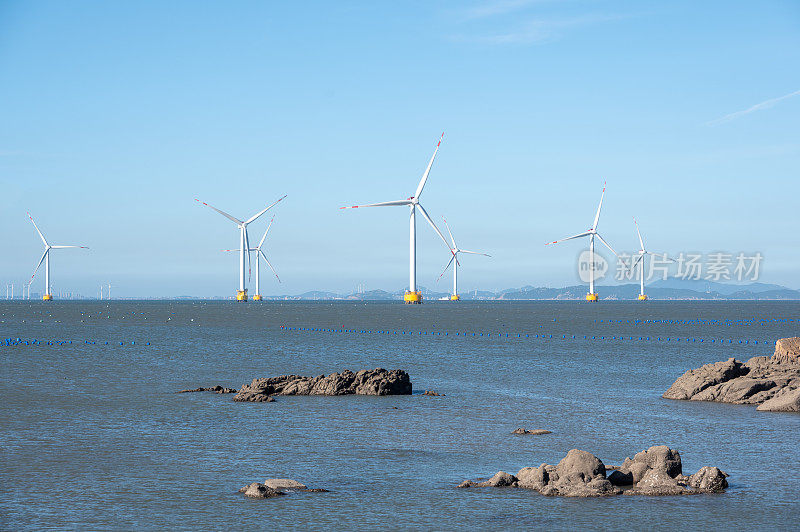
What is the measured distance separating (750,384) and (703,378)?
2458 mm

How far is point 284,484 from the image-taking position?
67.5 ft

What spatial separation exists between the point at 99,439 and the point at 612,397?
22871mm

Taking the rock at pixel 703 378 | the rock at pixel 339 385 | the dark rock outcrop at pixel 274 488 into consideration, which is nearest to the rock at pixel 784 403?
the rock at pixel 703 378

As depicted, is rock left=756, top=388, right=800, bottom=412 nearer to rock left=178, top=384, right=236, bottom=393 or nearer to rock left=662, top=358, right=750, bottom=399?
rock left=662, top=358, right=750, bottom=399

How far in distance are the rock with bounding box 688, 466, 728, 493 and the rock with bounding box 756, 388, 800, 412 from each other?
14.9m

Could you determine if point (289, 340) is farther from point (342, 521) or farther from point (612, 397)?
point (342, 521)

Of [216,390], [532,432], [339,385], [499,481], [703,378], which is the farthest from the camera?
[216,390]

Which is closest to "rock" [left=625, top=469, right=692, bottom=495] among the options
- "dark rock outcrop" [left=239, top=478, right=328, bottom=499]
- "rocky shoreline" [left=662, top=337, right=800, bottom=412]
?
"dark rock outcrop" [left=239, top=478, right=328, bottom=499]

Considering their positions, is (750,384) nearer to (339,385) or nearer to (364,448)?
(339,385)

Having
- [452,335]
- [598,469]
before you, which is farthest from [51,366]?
[452,335]

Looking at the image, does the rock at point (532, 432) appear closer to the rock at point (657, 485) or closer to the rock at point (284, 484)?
the rock at point (657, 485)

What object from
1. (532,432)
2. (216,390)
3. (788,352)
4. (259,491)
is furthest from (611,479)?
(788,352)

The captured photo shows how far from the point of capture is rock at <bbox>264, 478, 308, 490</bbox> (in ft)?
66.9

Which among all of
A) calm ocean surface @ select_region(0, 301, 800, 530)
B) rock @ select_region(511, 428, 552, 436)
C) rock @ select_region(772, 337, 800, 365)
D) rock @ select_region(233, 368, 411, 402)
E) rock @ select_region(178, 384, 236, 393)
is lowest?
calm ocean surface @ select_region(0, 301, 800, 530)
